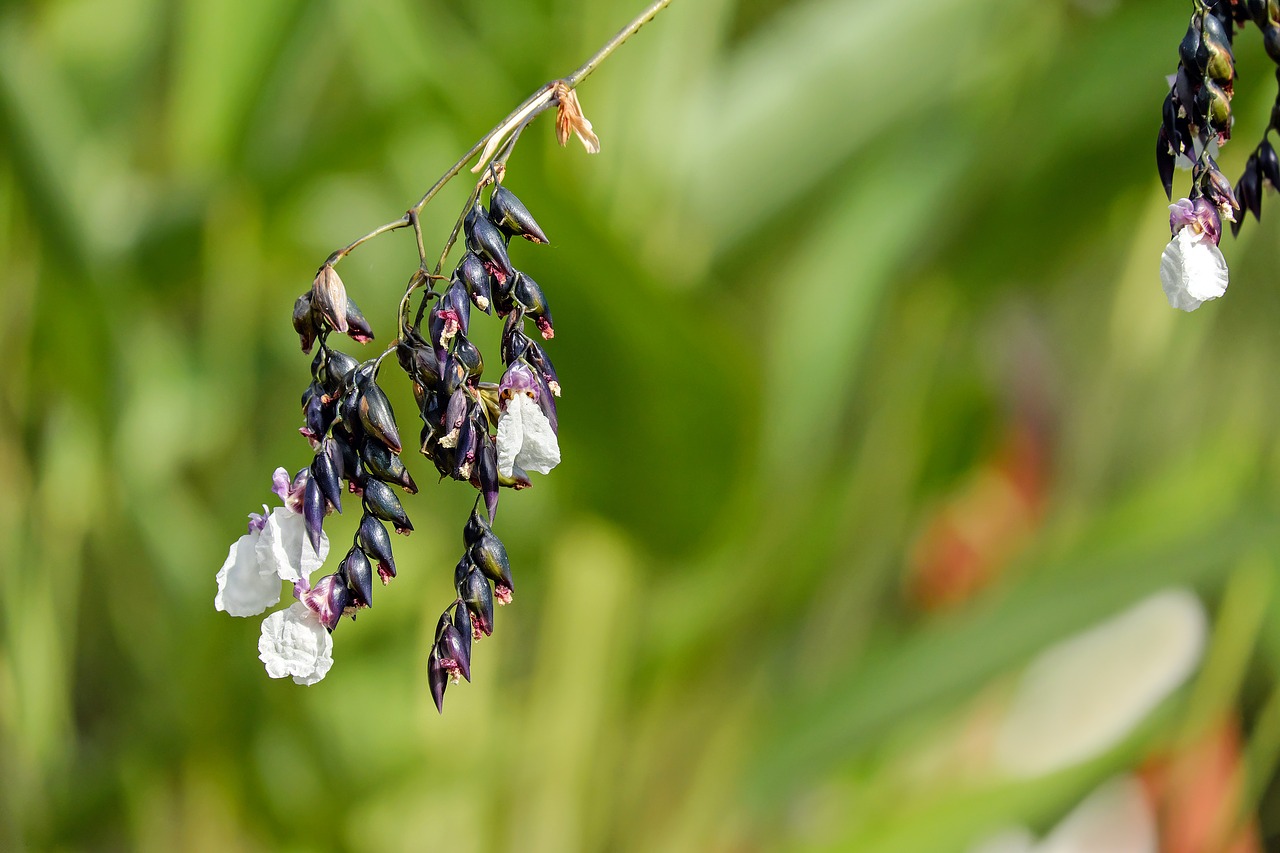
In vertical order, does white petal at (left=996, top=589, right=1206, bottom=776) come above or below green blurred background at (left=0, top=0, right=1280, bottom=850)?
below

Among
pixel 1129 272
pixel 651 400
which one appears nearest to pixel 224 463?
pixel 651 400

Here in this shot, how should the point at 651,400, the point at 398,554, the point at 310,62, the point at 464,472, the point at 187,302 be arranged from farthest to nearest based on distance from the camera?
the point at 187,302 → the point at 310,62 → the point at 398,554 → the point at 651,400 → the point at 464,472

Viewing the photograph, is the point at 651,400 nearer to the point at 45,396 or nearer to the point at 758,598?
the point at 758,598

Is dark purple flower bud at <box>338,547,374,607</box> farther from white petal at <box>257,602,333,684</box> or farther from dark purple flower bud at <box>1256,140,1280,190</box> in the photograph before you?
dark purple flower bud at <box>1256,140,1280,190</box>

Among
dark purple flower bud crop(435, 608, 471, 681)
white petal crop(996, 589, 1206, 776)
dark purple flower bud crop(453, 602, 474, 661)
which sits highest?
white petal crop(996, 589, 1206, 776)

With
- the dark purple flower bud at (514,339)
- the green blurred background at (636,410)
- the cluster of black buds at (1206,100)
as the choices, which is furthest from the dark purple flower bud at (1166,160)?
the green blurred background at (636,410)

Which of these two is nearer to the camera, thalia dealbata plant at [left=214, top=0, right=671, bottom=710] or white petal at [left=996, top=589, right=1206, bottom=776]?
thalia dealbata plant at [left=214, top=0, right=671, bottom=710]

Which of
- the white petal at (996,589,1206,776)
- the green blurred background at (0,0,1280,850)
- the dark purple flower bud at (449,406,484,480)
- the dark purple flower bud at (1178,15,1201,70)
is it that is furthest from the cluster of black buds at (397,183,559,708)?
the white petal at (996,589,1206,776)

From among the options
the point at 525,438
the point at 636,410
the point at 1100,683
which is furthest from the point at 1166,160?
the point at 1100,683
